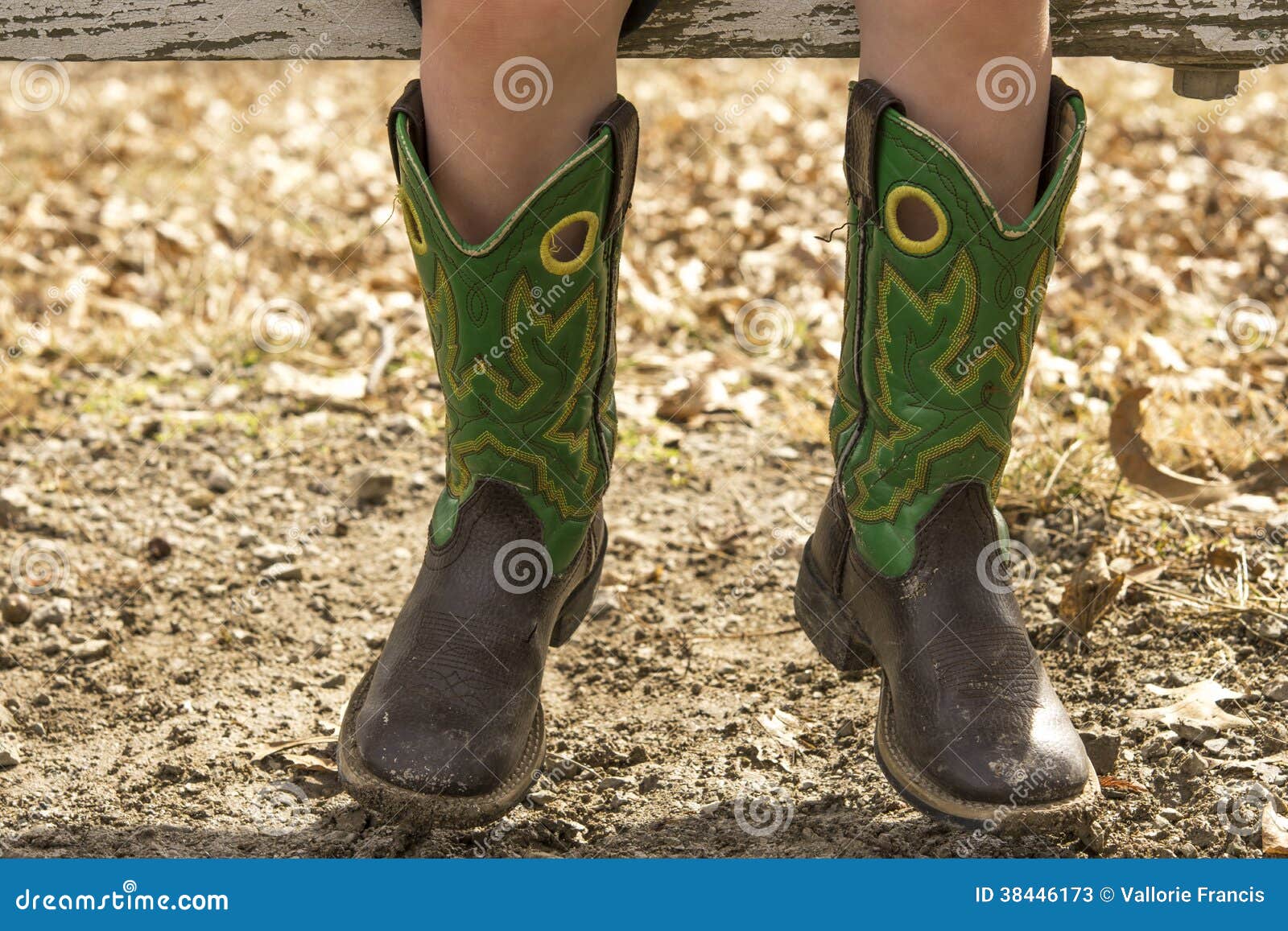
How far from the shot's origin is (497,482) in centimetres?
152

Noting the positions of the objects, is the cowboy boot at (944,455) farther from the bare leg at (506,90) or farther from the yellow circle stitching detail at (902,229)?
the bare leg at (506,90)

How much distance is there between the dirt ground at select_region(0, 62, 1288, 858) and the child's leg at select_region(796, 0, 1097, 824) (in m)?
0.12

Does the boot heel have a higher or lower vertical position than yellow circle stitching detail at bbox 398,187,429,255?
lower

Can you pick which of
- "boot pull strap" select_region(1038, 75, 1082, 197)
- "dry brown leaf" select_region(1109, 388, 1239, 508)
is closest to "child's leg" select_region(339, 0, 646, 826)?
"boot pull strap" select_region(1038, 75, 1082, 197)

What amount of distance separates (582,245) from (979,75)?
0.48 metres

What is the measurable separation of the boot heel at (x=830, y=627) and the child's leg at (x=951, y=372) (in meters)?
0.03

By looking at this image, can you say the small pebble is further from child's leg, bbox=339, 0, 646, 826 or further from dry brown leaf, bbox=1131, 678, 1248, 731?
dry brown leaf, bbox=1131, 678, 1248, 731

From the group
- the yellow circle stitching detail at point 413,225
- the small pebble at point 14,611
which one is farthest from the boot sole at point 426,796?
the small pebble at point 14,611

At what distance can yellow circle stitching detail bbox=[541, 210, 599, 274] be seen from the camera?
1.38 meters

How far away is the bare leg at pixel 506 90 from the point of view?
4.35ft

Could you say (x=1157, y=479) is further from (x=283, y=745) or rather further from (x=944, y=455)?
(x=283, y=745)

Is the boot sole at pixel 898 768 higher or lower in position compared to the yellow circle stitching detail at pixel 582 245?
lower

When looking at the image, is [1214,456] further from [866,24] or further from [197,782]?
[197,782]

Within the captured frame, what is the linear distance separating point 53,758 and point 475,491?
2.34 ft
